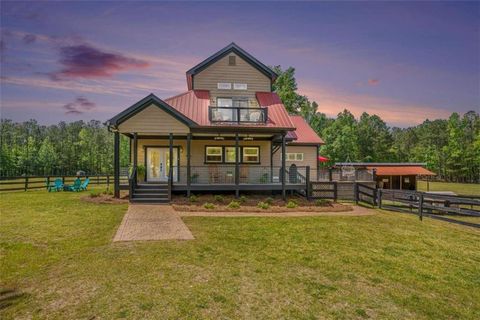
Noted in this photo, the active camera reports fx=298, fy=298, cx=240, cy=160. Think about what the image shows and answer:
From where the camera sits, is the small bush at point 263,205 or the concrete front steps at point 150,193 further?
the concrete front steps at point 150,193

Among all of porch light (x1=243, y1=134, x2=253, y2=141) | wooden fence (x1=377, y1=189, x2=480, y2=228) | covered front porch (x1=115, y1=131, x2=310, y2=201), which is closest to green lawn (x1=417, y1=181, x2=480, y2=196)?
wooden fence (x1=377, y1=189, x2=480, y2=228)

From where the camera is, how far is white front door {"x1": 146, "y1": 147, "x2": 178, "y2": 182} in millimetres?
19344

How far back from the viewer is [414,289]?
5902 millimetres

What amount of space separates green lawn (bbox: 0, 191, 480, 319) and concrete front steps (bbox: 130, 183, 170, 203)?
15.9 feet

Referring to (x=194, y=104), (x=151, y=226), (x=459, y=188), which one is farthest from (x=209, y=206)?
(x=459, y=188)

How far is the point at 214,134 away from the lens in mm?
18375

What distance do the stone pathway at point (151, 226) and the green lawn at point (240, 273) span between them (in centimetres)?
42

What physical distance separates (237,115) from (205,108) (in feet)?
7.41

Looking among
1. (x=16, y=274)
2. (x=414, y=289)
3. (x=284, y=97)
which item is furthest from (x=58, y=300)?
(x=284, y=97)

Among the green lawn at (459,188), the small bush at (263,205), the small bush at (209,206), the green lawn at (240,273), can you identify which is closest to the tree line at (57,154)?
the small bush at (209,206)

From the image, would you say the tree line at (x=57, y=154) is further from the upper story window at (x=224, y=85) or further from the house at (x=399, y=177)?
the house at (x=399, y=177)

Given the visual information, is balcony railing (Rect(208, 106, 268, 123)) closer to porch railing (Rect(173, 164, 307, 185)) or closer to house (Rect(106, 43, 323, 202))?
house (Rect(106, 43, 323, 202))

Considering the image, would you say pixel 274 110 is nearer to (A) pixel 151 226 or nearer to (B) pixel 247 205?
(B) pixel 247 205

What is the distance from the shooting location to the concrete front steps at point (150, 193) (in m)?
15.5
